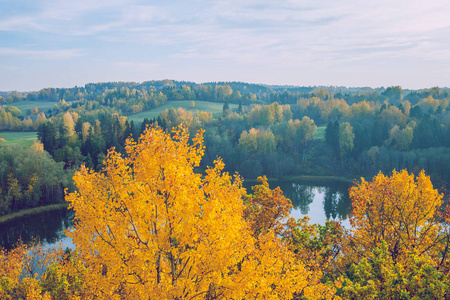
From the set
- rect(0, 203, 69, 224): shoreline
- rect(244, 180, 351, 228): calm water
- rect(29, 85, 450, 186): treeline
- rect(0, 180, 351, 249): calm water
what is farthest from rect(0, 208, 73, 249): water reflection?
rect(244, 180, 351, 228): calm water

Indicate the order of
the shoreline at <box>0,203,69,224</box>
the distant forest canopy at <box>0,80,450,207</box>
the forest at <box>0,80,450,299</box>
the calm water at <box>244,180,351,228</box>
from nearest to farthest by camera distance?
the forest at <box>0,80,450,299</box> → the shoreline at <box>0,203,69,224</box> → the calm water at <box>244,180,351,228</box> → the distant forest canopy at <box>0,80,450,207</box>

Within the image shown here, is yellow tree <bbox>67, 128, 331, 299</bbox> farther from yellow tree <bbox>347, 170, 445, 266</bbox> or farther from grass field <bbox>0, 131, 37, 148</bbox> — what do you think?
→ grass field <bbox>0, 131, 37, 148</bbox>

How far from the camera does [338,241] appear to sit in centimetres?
1891

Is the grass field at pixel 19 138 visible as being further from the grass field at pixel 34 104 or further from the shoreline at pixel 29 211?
the grass field at pixel 34 104

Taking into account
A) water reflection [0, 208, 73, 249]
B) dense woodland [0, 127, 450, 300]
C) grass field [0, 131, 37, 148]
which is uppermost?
dense woodland [0, 127, 450, 300]

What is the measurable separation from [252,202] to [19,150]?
51020 millimetres

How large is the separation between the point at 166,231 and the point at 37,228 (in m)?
46.1

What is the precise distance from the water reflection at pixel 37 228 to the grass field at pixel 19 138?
32.4 metres

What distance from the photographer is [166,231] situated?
9.44 m

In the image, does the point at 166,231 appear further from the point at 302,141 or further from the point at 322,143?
the point at 322,143

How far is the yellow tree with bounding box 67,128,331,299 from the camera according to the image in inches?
366

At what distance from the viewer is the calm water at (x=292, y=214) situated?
4334 centimetres

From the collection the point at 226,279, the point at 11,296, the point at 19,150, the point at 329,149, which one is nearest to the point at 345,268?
the point at 226,279

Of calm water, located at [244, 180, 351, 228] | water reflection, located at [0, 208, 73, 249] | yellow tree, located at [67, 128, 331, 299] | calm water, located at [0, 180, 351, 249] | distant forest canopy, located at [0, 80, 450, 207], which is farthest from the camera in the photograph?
distant forest canopy, located at [0, 80, 450, 207]
